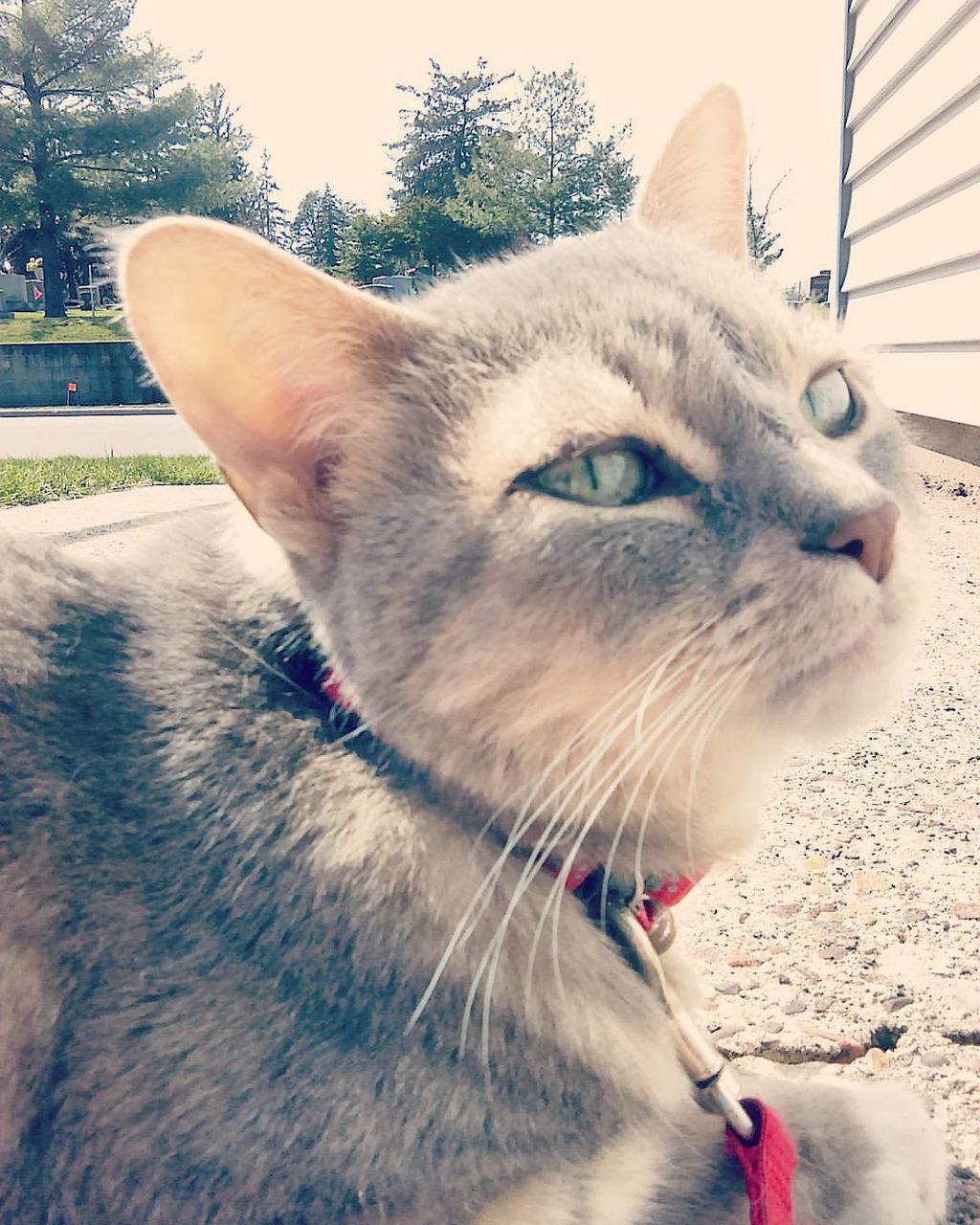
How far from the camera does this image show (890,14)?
6414 mm

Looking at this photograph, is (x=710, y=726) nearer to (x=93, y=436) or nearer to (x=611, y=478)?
(x=611, y=478)

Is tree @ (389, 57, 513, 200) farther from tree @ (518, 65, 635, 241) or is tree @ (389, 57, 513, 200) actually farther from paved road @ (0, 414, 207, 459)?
paved road @ (0, 414, 207, 459)

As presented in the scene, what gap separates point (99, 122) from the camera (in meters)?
23.9

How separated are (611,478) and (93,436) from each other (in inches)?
548

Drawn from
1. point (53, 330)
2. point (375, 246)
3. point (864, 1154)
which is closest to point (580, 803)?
point (864, 1154)

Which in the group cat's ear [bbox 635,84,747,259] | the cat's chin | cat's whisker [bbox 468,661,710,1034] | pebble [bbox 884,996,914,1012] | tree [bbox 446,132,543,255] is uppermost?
tree [bbox 446,132,543,255]

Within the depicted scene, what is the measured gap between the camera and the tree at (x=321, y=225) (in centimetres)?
4700

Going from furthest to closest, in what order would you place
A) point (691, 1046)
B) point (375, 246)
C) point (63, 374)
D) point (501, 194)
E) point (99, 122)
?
point (375, 246) → point (501, 194) → point (99, 122) → point (63, 374) → point (691, 1046)

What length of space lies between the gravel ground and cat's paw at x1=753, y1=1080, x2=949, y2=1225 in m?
0.06

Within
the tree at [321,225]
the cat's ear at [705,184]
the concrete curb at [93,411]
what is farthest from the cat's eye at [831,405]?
the tree at [321,225]

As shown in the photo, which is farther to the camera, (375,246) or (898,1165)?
(375,246)

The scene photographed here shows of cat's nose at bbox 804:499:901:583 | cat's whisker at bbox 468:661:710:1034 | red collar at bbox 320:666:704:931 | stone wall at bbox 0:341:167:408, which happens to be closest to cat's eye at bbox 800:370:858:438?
cat's nose at bbox 804:499:901:583

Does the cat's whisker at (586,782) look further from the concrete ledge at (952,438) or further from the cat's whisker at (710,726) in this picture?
the concrete ledge at (952,438)

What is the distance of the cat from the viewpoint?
3.47 ft
